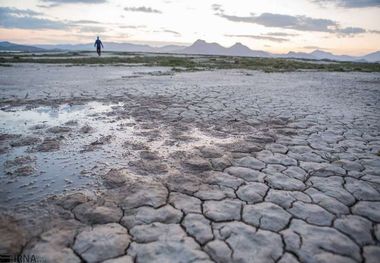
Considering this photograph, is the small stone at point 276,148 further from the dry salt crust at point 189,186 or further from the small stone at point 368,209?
the small stone at point 368,209

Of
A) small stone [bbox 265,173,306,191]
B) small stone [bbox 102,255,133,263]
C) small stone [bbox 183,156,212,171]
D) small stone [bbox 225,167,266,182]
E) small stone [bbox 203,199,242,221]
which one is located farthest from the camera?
small stone [bbox 183,156,212,171]

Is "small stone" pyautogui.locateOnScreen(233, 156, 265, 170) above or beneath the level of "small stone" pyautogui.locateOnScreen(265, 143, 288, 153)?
beneath

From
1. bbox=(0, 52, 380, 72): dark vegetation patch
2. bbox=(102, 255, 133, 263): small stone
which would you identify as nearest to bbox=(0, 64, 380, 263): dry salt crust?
bbox=(102, 255, 133, 263): small stone

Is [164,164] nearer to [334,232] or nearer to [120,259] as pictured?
[120,259]

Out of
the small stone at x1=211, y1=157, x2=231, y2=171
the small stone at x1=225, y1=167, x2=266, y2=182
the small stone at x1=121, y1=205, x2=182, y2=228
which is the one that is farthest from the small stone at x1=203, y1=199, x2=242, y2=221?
the small stone at x1=211, y1=157, x2=231, y2=171

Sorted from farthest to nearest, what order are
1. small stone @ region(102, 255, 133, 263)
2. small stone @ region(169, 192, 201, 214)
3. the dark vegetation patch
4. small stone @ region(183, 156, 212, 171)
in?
1. the dark vegetation patch
2. small stone @ region(183, 156, 212, 171)
3. small stone @ region(169, 192, 201, 214)
4. small stone @ region(102, 255, 133, 263)

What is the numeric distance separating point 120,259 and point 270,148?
283 cm

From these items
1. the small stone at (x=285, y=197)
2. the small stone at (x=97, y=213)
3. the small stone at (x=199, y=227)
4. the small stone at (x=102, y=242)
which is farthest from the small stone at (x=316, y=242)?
the small stone at (x=97, y=213)

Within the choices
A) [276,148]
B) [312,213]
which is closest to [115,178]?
[312,213]

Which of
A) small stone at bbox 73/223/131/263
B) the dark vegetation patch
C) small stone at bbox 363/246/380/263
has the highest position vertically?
the dark vegetation patch

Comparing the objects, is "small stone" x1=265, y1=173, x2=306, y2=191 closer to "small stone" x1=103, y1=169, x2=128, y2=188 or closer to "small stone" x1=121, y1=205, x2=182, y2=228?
"small stone" x1=121, y1=205, x2=182, y2=228

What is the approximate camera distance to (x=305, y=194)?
290cm

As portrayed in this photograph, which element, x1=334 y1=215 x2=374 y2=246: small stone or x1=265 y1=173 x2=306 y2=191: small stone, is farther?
x1=265 y1=173 x2=306 y2=191: small stone

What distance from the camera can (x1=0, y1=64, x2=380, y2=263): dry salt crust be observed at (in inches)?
83.9
